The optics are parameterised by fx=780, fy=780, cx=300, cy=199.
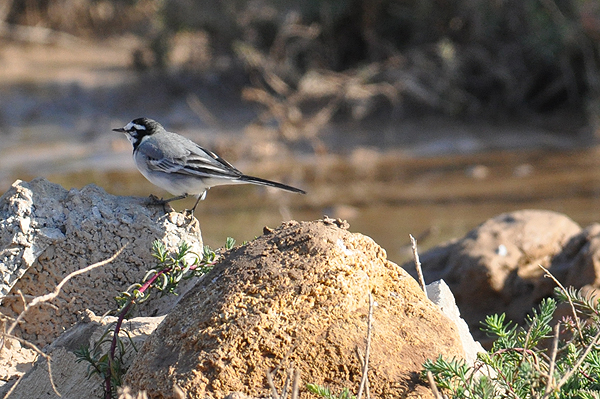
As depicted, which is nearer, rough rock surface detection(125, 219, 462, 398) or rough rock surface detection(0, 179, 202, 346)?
rough rock surface detection(125, 219, 462, 398)

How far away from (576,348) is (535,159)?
870cm

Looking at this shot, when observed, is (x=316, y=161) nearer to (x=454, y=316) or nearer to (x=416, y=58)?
(x=416, y=58)

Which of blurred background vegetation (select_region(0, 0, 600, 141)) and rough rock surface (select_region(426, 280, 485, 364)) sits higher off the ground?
blurred background vegetation (select_region(0, 0, 600, 141))

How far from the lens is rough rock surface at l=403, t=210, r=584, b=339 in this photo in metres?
5.03

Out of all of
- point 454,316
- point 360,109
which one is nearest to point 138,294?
point 454,316

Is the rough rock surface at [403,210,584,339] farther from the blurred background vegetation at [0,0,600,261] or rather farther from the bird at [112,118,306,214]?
the blurred background vegetation at [0,0,600,261]

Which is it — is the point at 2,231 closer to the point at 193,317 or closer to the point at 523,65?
the point at 193,317

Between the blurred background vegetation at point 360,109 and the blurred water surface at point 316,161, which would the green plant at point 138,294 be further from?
the blurred background vegetation at point 360,109

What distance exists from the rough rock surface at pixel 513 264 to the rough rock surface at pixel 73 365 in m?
2.56

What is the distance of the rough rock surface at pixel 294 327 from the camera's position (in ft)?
8.85

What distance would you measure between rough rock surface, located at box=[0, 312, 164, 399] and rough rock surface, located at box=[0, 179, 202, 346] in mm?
334

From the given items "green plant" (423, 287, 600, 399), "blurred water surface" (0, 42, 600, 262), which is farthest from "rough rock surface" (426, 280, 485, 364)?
"blurred water surface" (0, 42, 600, 262)

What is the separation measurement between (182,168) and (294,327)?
221 cm

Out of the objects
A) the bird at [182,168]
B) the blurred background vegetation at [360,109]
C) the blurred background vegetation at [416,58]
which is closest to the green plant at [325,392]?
the bird at [182,168]
